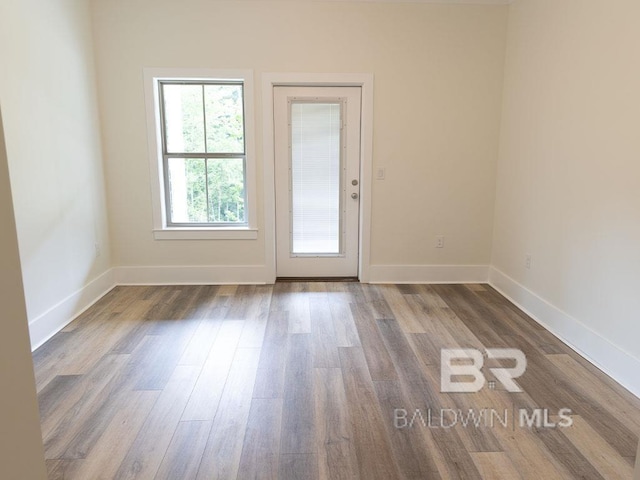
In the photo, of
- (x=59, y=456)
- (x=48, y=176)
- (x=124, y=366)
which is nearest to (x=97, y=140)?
(x=48, y=176)

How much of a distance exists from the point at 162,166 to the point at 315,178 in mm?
1503

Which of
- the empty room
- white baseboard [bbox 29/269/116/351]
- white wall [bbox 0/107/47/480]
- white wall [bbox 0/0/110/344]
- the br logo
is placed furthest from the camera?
white baseboard [bbox 29/269/116/351]

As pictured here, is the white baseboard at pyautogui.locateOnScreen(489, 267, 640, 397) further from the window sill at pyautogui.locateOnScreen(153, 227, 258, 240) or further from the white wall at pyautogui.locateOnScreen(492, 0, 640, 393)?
the window sill at pyautogui.locateOnScreen(153, 227, 258, 240)

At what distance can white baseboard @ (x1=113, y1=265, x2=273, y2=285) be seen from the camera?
4.06 m

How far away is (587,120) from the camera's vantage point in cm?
265

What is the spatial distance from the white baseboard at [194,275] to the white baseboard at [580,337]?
234 cm

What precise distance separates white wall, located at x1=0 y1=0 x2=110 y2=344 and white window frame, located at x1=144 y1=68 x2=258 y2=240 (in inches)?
18.6

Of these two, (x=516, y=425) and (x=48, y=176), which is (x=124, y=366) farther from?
(x=516, y=425)

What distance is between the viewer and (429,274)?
13.8ft

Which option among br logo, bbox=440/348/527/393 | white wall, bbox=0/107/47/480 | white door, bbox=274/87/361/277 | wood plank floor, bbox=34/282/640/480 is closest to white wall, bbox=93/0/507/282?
white door, bbox=274/87/361/277

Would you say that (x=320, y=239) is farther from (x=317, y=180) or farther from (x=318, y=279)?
(x=317, y=180)

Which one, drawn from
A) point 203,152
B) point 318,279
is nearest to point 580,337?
point 318,279

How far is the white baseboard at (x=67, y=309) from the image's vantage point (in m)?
2.78

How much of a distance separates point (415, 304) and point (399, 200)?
1.08m
